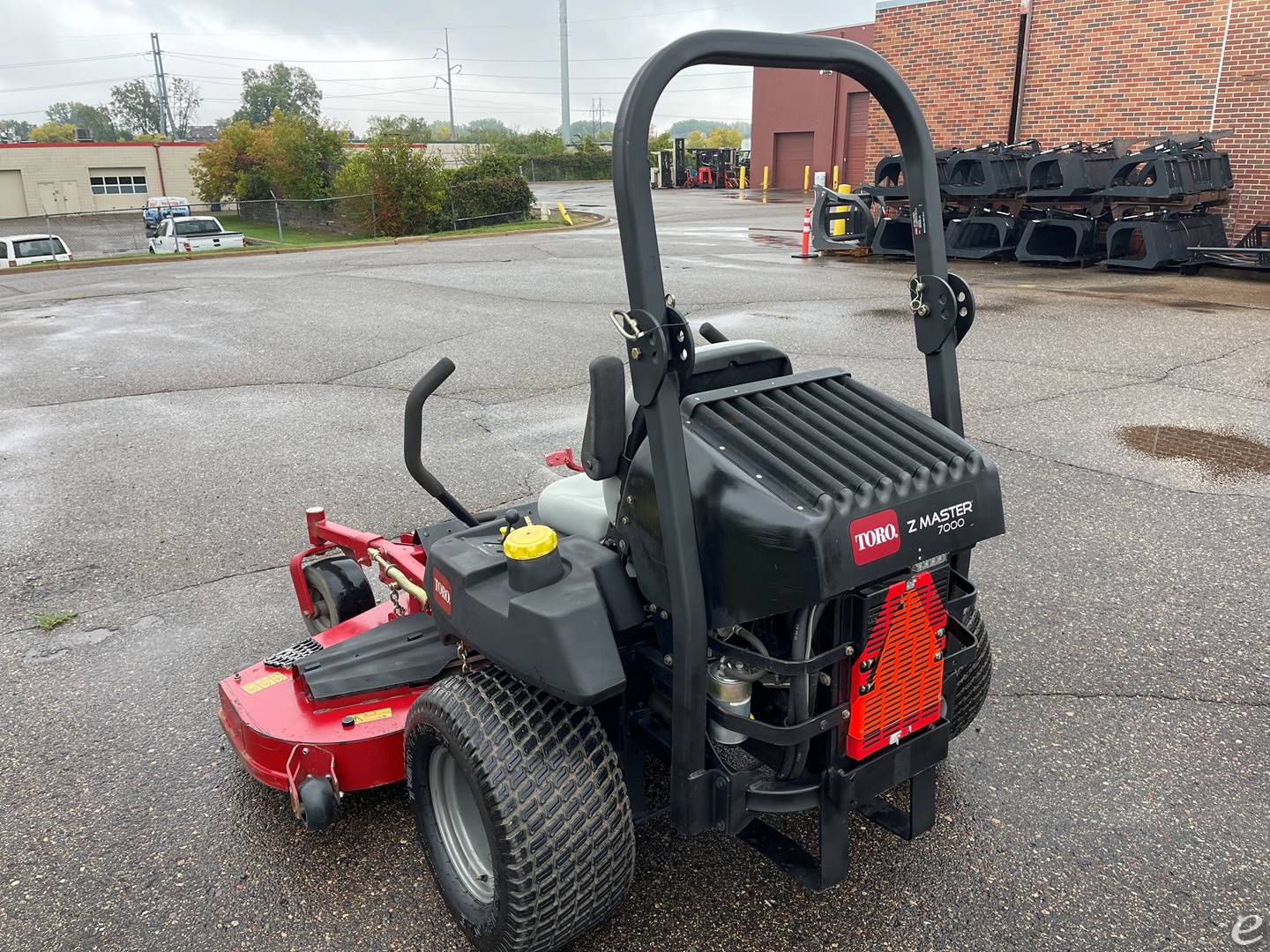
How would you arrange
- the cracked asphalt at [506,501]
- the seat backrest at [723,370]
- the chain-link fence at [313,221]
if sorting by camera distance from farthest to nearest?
the chain-link fence at [313,221]
the cracked asphalt at [506,501]
the seat backrest at [723,370]

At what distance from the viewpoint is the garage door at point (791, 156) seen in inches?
1598

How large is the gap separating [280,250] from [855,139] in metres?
23.4

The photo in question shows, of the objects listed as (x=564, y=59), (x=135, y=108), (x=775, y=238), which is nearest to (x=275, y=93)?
(x=135, y=108)

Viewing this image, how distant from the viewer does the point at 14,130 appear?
106875 mm

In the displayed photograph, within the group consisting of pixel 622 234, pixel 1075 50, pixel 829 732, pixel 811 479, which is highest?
pixel 1075 50

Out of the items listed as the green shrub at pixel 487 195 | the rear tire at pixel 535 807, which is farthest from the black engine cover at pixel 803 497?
the green shrub at pixel 487 195

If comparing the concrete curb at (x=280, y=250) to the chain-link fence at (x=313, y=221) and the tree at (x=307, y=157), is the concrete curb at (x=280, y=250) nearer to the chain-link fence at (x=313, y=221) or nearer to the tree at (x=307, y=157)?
the chain-link fence at (x=313, y=221)

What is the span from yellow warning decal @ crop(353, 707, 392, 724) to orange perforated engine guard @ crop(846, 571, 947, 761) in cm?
135

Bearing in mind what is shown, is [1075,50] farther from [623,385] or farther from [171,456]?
[623,385]

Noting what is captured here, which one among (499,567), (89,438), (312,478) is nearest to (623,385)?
(499,567)

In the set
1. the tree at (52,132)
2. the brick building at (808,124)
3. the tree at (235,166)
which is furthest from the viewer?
the tree at (52,132)

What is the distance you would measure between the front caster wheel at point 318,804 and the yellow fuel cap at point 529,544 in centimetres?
92

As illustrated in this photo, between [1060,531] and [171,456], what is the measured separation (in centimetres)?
538

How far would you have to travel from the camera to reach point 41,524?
512 centimetres
